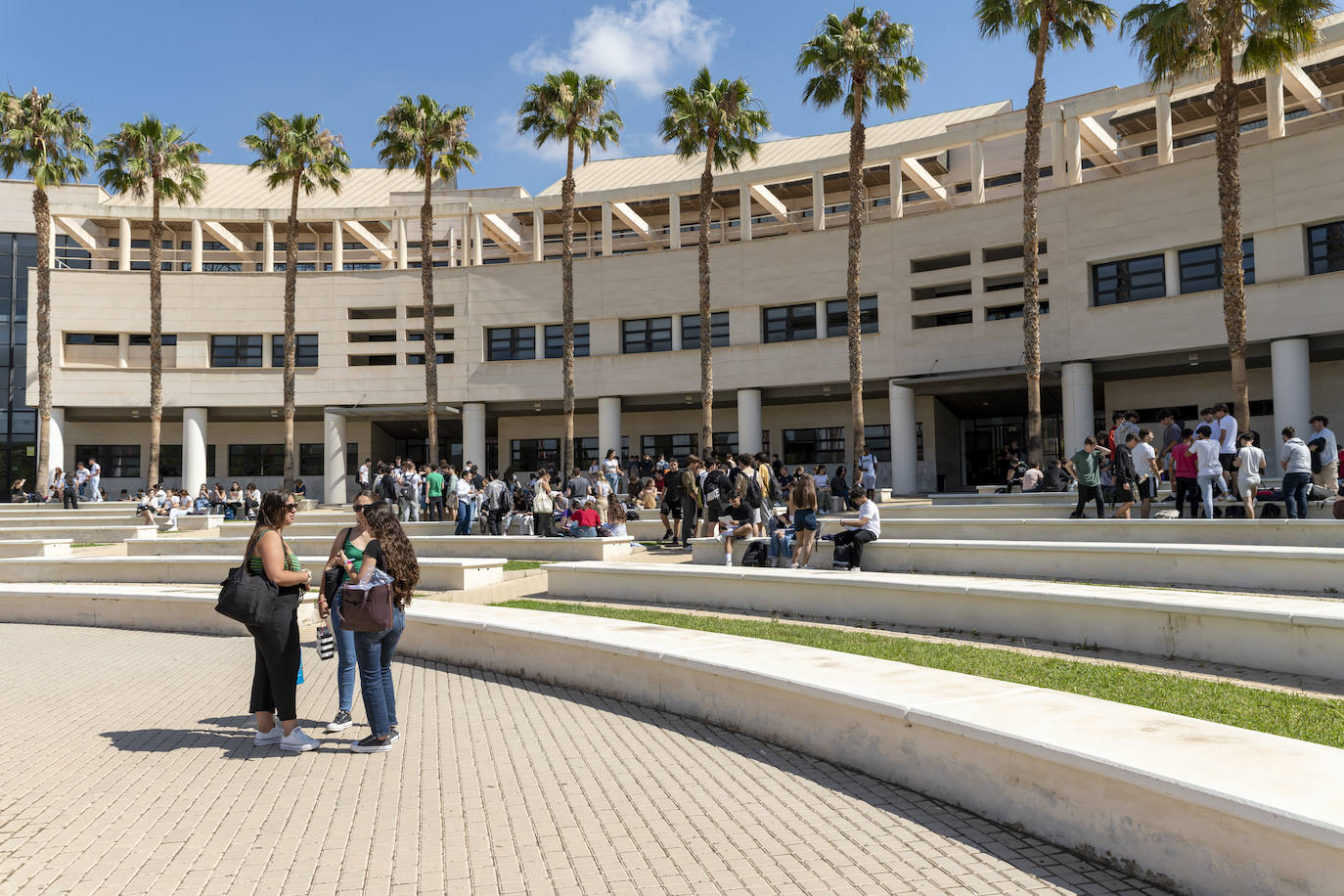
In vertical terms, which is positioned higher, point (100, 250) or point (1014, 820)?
point (100, 250)

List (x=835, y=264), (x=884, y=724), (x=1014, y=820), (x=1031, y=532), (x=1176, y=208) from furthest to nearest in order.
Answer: (x=835, y=264) < (x=1176, y=208) < (x=1031, y=532) < (x=884, y=724) < (x=1014, y=820)

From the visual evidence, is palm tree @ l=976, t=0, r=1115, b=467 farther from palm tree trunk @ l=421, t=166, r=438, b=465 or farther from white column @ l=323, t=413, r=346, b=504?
white column @ l=323, t=413, r=346, b=504

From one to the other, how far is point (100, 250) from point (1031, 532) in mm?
42010

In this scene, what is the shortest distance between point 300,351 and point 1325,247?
3547 cm

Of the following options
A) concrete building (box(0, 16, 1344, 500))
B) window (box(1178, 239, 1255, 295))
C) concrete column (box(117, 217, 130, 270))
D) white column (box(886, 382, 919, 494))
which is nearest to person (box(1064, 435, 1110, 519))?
concrete building (box(0, 16, 1344, 500))

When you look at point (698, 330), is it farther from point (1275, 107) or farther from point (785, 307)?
point (1275, 107)

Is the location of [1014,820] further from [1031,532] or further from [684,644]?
[1031,532]

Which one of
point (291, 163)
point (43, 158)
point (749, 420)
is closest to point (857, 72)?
point (749, 420)

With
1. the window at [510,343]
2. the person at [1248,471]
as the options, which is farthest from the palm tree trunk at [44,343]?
the person at [1248,471]

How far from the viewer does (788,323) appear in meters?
34.0

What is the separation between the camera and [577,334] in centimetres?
3706

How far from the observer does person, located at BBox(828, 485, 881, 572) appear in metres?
13.0

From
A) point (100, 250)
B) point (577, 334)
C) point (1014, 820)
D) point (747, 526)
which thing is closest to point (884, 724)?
point (1014, 820)

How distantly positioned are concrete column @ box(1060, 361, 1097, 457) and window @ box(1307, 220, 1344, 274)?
616 cm
